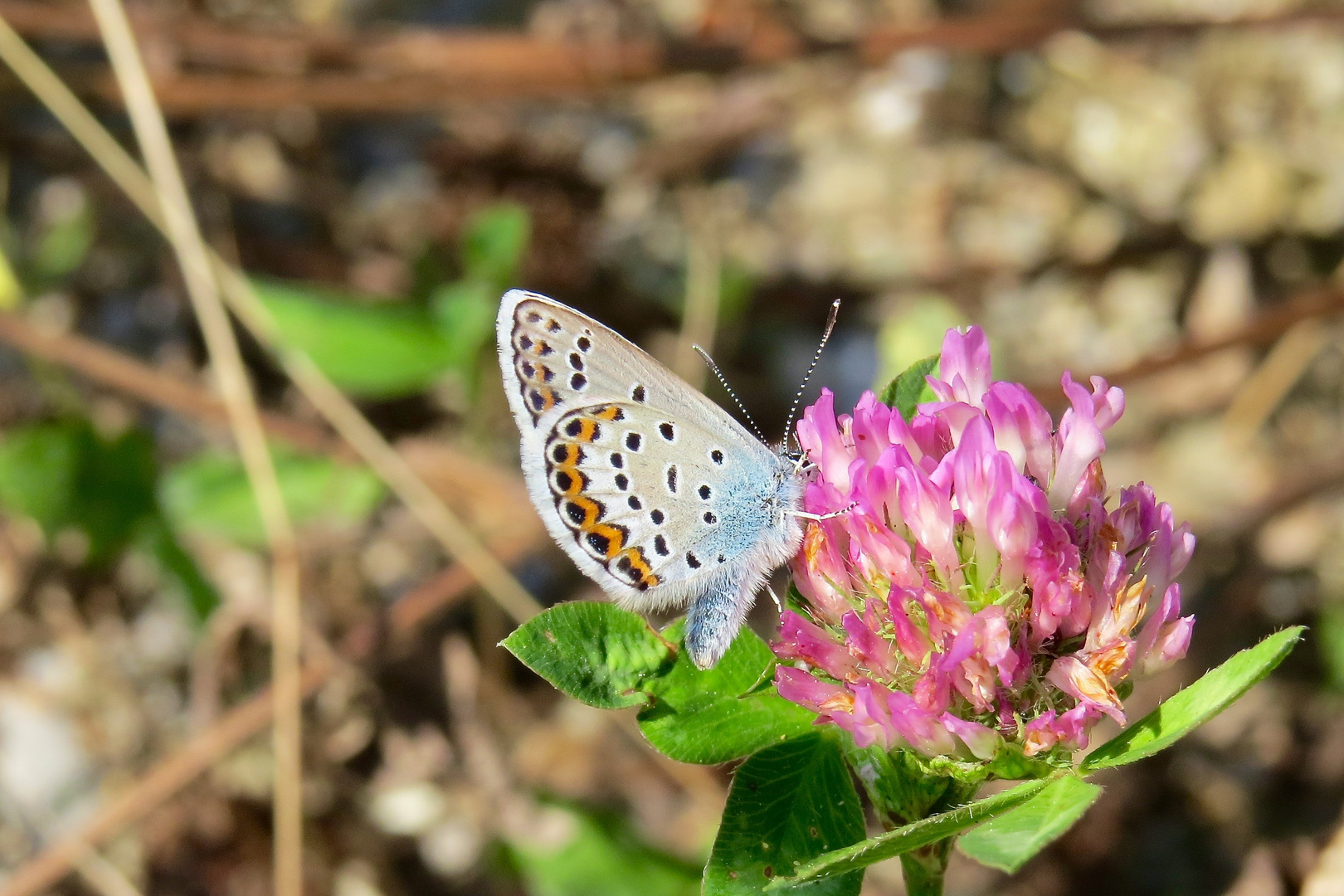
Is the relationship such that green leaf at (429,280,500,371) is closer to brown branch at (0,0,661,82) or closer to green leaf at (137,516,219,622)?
brown branch at (0,0,661,82)

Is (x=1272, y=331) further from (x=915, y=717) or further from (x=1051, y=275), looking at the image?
(x=915, y=717)

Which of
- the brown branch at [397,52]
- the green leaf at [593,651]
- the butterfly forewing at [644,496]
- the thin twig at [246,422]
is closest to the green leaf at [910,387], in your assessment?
the butterfly forewing at [644,496]

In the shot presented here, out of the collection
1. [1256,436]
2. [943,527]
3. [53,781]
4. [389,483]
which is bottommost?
[53,781]

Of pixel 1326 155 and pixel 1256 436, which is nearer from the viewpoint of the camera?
pixel 1256 436

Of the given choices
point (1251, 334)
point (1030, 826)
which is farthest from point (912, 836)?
point (1251, 334)

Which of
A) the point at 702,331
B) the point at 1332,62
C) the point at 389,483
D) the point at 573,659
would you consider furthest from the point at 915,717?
the point at 1332,62
